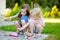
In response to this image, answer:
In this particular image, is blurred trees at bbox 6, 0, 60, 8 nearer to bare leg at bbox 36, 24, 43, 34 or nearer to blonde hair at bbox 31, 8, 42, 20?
blonde hair at bbox 31, 8, 42, 20

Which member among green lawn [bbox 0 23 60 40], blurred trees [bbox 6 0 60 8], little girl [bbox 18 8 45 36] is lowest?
green lawn [bbox 0 23 60 40]

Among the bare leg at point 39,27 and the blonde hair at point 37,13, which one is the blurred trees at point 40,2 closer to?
the blonde hair at point 37,13

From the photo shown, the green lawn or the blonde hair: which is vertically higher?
the blonde hair

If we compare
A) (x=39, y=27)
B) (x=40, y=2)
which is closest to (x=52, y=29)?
(x=39, y=27)

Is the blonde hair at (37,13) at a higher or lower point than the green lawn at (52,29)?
higher

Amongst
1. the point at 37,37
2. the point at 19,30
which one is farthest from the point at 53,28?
the point at 19,30

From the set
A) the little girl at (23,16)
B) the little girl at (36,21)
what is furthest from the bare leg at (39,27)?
the little girl at (23,16)

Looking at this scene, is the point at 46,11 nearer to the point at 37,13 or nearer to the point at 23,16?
the point at 37,13

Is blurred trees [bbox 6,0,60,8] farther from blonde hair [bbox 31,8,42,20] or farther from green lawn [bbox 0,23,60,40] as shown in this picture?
green lawn [bbox 0,23,60,40]

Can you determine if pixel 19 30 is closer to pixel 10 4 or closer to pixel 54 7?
pixel 10 4

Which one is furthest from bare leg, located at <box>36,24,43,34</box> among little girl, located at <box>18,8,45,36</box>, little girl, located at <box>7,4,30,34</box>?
little girl, located at <box>7,4,30,34</box>

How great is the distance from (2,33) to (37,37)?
33cm

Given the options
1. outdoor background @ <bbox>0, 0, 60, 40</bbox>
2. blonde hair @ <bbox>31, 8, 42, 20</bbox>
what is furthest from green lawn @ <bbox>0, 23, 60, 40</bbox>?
blonde hair @ <bbox>31, 8, 42, 20</bbox>

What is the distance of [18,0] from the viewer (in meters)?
2.15
